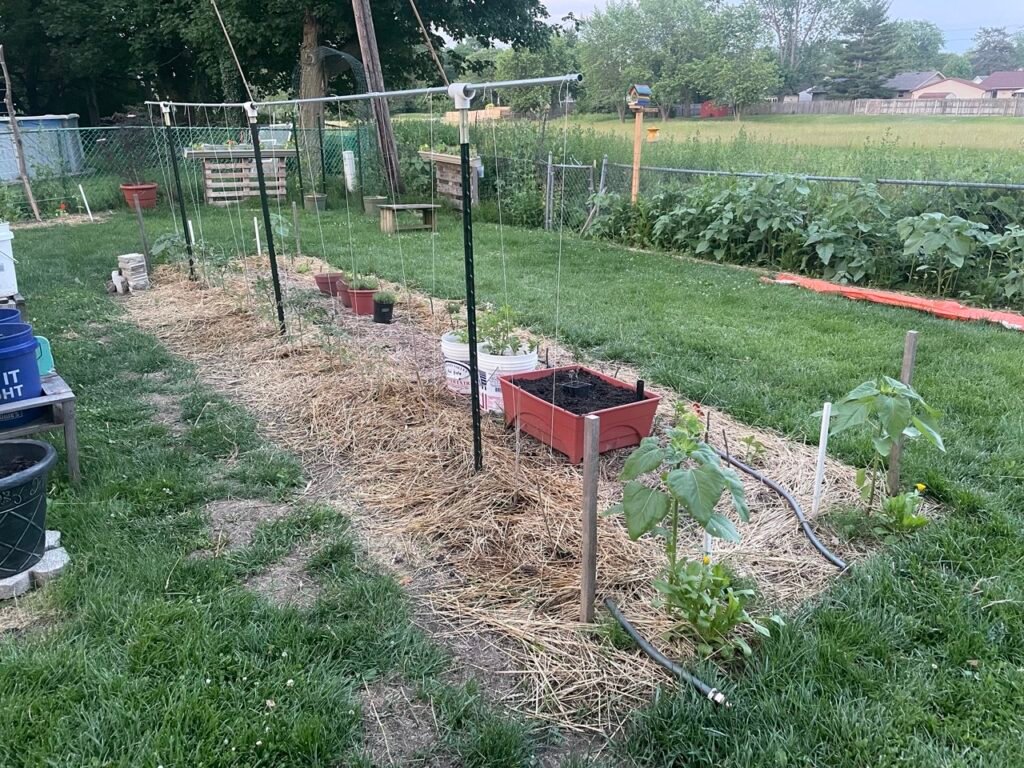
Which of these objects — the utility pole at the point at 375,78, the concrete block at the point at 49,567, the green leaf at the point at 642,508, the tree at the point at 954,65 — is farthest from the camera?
the tree at the point at 954,65

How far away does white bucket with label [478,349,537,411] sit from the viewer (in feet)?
12.0

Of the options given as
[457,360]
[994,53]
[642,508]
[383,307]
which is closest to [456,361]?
[457,360]

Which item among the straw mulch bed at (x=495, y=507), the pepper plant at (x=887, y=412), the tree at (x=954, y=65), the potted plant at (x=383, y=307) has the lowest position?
the straw mulch bed at (x=495, y=507)

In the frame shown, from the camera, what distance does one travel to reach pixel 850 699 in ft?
6.13

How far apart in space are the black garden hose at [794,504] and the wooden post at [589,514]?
0.91 meters

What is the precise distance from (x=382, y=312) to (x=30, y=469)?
3310 mm

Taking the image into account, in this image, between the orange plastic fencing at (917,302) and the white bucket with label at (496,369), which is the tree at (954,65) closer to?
the orange plastic fencing at (917,302)

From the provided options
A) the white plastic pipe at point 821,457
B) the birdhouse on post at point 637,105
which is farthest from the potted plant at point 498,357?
the birdhouse on post at point 637,105

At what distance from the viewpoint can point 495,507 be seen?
282 cm

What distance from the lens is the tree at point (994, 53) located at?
171 feet

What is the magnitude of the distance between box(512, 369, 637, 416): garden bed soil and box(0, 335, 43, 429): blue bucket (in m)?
2.04

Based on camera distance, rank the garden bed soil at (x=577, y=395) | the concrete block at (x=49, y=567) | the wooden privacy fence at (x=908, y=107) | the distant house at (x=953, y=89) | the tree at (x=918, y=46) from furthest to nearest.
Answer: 1. the tree at (x=918, y=46)
2. the distant house at (x=953, y=89)
3. the wooden privacy fence at (x=908, y=107)
4. the garden bed soil at (x=577, y=395)
5. the concrete block at (x=49, y=567)

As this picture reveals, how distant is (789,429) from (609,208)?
6.42 meters

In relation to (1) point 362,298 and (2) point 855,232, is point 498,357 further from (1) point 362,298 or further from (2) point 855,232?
(2) point 855,232
